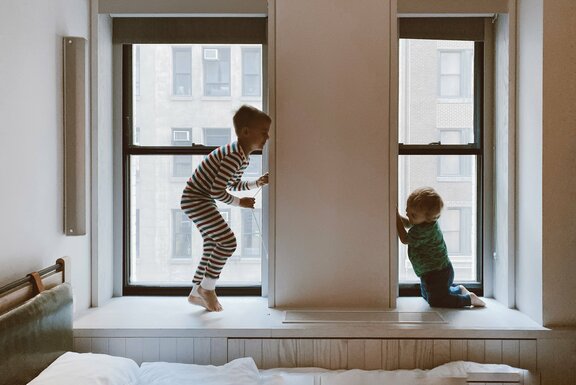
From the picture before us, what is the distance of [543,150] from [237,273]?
1.62 meters

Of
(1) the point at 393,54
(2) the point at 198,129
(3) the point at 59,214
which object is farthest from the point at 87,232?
(1) the point at 393,54

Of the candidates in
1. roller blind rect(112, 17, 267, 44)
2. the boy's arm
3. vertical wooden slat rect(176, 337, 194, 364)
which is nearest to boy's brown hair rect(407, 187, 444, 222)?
the boy's arm

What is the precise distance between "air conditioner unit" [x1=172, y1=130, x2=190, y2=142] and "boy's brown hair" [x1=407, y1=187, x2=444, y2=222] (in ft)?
3.94

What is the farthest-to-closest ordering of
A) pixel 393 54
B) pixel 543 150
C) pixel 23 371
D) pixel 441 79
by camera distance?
pixel 441 79 → pixel 393 54 → pixel 543 150 → pixel 23 371

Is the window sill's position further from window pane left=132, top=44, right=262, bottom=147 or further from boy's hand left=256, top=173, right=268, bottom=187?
window pane left=132, top=44, right=262, bottom=147

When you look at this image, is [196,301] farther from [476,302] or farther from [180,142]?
[476,302]

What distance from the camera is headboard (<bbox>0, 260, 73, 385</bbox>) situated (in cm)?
188

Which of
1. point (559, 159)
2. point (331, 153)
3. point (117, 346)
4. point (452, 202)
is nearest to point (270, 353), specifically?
point (117, 346)

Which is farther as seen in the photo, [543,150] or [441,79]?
[441,79]

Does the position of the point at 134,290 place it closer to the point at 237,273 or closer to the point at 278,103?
the point at 237,273

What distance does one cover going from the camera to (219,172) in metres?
2.82

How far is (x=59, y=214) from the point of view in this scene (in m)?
2.63

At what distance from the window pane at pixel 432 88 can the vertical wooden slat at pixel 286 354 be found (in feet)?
4.01

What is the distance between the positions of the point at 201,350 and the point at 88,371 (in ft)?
2.01
